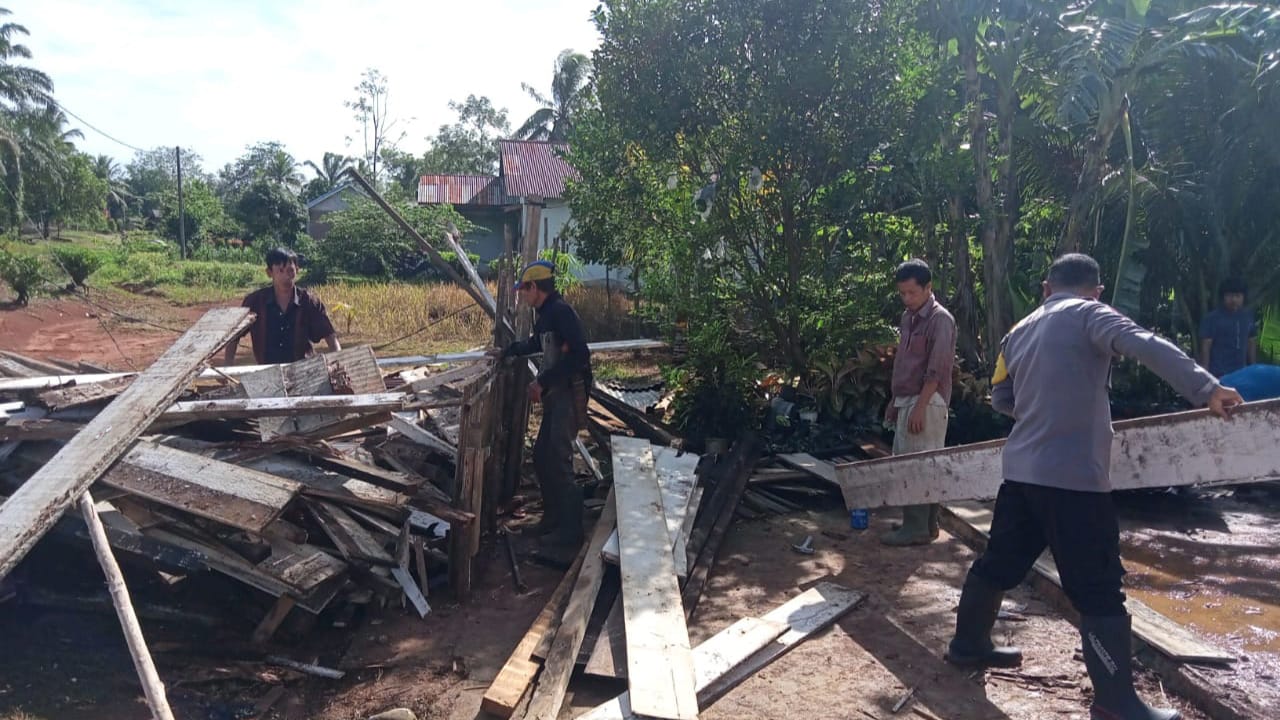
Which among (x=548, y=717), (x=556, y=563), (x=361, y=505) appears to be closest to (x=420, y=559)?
(x=361, y=505)

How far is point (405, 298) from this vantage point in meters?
19.9

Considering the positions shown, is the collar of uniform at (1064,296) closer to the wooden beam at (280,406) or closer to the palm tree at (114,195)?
the wooden beam at (280,406)

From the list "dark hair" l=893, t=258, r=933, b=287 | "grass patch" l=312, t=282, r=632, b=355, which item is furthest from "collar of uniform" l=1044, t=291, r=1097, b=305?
"grass patch" l=312, t=282, r=632, b=355

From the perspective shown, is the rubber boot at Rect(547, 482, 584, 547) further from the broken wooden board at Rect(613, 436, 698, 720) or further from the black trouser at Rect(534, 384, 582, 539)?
the broken wooden board at Rect(613, 436, 698, 720)

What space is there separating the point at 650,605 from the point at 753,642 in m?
0.51

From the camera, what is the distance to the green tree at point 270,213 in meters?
42.3

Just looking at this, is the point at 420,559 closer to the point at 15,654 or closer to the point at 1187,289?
the point at 15,654

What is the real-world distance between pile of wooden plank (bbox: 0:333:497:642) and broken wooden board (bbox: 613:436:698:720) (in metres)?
0.95

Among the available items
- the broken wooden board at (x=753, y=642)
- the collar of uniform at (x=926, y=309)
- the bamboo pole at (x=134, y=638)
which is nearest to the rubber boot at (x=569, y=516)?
the broken wooden board at (x=753, y=642)

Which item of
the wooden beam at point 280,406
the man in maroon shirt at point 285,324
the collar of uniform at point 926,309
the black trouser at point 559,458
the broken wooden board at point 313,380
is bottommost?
the black trouser at point 559,458

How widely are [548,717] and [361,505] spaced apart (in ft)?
6.39

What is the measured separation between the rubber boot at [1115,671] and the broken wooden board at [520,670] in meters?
2.25

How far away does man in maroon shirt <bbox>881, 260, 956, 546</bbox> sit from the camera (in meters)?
5.31

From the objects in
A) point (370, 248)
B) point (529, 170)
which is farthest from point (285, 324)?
point (529, 170)
